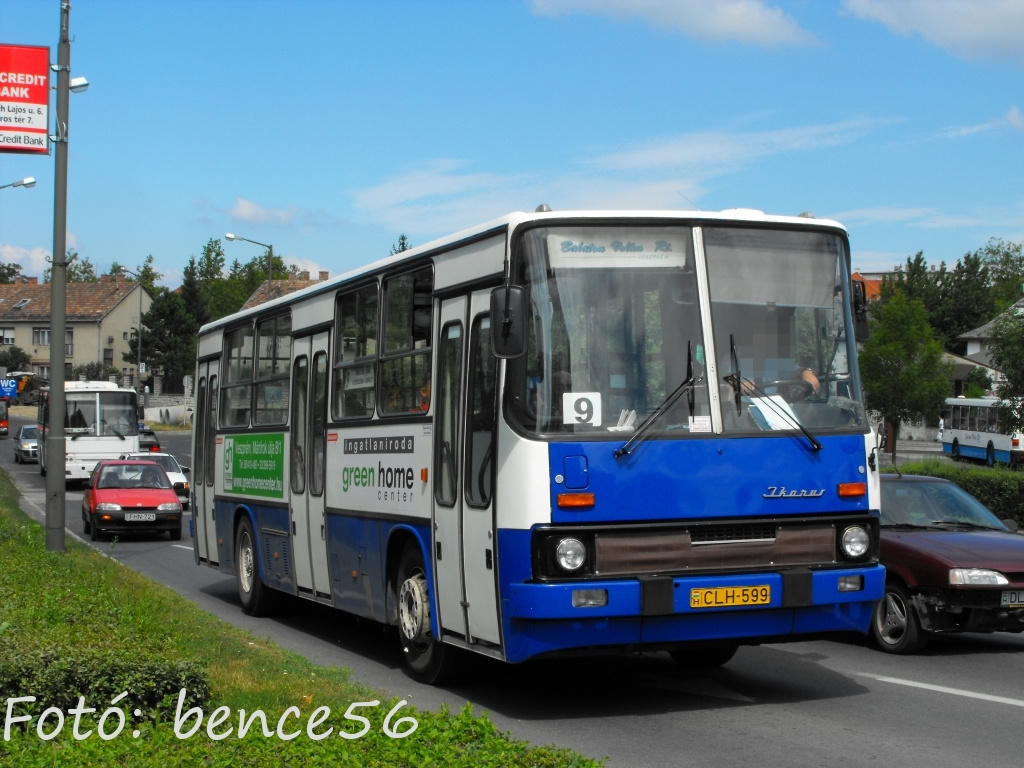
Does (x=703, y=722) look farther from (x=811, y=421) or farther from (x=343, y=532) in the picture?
(x=343, y=532)

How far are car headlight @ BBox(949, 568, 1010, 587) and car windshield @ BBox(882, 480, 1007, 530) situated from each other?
1493mm

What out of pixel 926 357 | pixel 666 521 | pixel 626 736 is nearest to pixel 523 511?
pixel 666 521

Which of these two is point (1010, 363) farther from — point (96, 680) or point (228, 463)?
point (96, 680)

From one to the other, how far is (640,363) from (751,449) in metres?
0.92

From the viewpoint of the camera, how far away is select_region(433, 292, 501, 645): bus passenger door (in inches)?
353

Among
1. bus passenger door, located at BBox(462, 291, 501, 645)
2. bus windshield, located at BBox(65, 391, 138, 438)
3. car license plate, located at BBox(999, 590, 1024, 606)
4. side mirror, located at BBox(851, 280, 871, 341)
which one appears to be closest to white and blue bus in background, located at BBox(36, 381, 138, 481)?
bus windshield, located at BBox(65, 391, 138, 438)

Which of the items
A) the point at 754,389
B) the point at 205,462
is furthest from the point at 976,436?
the point at 754,389

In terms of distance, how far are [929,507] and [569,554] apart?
6174 millimetres

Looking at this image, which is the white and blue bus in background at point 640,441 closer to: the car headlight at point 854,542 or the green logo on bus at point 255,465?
the car headlight at point 854,542

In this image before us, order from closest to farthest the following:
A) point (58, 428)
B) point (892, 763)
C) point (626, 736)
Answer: point (892, 763)
point (626, 736)
point (58, 428)

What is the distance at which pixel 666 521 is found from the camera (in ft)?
28.2

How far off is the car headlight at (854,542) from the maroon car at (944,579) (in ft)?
9.24

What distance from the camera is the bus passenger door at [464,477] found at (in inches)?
353

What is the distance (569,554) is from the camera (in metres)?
8.40
